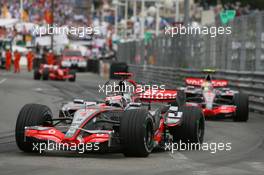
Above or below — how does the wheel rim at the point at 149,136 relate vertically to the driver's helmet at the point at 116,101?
below

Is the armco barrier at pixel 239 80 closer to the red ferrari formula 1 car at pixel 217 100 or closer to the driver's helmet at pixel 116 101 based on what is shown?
the red ferrari formula 1 car at pixel 217 100

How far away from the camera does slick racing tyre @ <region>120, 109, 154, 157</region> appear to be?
1138 cm

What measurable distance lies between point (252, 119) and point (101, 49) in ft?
247

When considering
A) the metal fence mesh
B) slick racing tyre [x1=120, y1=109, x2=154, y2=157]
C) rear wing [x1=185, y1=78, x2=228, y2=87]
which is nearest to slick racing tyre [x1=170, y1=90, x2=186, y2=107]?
slick racing tyre [x1=120, y1=109, x2=154, y2=157]

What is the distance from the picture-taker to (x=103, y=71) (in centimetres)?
6016

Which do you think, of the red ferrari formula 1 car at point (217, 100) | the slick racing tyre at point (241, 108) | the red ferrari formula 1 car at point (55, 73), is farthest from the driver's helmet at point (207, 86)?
the red ferrari formula 1 car at point (55, 73)

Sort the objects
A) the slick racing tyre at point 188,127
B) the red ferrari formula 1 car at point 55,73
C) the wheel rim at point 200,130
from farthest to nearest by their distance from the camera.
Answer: the red ferrari formula 1 car at point 55,73, the wheel rim at point 200,130, the slick racing tyre at point 188,127

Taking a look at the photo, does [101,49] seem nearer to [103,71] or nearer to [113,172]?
[103,71]

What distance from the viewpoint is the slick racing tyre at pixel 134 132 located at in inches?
448

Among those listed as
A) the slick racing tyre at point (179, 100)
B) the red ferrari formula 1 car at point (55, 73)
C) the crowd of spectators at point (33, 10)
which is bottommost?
the red ferrari formula 1 car at point (55, 73)

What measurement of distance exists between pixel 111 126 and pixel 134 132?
2.60 feet

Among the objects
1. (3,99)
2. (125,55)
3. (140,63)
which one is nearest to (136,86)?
(3,99)

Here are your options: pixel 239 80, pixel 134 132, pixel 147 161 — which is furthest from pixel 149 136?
pixel 239 80

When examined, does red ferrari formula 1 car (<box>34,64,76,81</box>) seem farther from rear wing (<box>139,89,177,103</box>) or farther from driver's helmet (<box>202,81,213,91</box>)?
rear wing (<box>139,89,177,103</box>)
